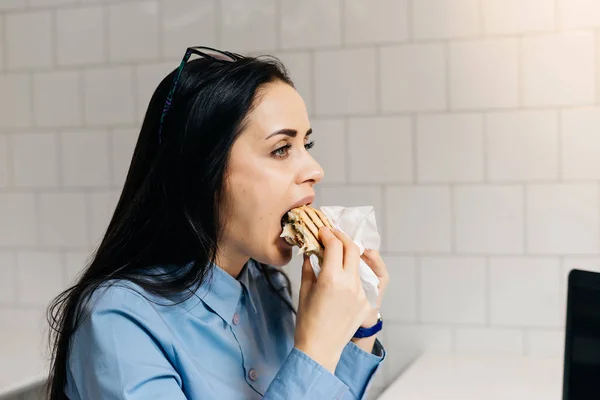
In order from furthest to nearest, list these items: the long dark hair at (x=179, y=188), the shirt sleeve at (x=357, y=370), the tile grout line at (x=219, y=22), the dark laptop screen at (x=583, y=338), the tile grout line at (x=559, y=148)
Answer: the tile grout line at (x=219, y=22), the tile grout line at (x=559, y=148), the shirt sleeve at (x=357, y=370), the long dark hair at (x=179, y=188), the dark laptop screen at (x=583, y=338)

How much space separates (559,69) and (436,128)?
0.30 metres

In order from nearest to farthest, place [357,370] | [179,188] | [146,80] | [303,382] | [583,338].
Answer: [583,338] → [303,382] → [179,188] → [357,370] → [146,80]

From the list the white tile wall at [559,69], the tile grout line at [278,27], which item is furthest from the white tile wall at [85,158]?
the white tile wall at [559,69]

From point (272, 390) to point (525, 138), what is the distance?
933 millimetres

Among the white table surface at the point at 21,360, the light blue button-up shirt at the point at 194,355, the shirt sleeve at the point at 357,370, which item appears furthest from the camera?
the white table surface at the point at 21,360

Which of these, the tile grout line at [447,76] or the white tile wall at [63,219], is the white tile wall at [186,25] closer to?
the white tile wall at [63,219]

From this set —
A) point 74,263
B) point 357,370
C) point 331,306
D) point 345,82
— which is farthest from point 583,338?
point 74,263

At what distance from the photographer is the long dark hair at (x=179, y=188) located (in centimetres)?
103

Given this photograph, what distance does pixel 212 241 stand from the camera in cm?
107

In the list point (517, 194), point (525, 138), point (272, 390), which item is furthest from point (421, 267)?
point (272, 390)

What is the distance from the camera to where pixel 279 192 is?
1.05 meters

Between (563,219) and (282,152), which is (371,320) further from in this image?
(563,219)

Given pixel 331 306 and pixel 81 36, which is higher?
pixel 81 36

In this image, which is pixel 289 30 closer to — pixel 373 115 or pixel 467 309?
pixel 373 115
